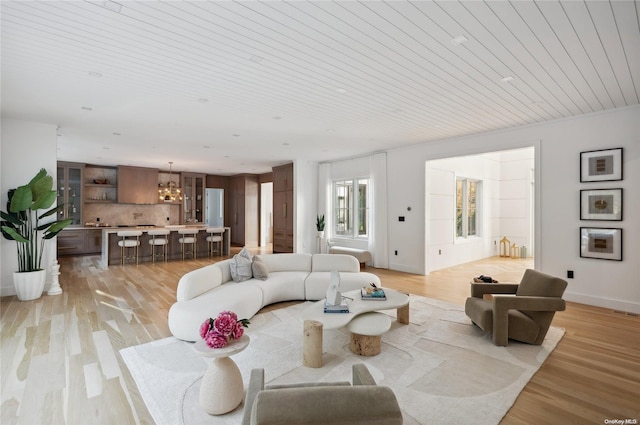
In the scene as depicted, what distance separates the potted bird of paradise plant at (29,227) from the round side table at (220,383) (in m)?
4.50

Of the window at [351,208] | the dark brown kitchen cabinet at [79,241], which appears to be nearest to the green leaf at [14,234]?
the dark brown kitchen cabinet at [79,241]

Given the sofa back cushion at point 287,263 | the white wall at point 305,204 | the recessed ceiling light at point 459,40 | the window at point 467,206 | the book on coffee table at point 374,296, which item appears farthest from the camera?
the white wall at point 305,204

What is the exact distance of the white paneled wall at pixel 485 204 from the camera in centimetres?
775

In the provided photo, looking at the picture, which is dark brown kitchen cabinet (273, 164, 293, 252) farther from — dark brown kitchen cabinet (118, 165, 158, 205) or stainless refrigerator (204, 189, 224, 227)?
dark brown kitchen cabinet (118, 165, 158, 205)

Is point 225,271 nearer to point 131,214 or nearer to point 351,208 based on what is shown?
point 351,208

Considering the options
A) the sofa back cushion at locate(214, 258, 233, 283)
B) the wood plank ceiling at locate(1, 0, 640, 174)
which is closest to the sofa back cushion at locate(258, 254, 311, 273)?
the sofa back cushion at locate(214, 258, 233, 283)

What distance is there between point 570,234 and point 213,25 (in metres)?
5.90

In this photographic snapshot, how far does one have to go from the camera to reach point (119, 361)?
3092 millimetres

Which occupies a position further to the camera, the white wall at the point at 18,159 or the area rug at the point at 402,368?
the white wall at the point at 18,159

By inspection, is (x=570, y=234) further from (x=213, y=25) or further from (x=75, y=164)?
(x=75, y=164)

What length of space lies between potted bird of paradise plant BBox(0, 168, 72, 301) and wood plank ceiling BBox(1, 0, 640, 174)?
47.0 inches

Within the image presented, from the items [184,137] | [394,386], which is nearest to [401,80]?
[394,386]

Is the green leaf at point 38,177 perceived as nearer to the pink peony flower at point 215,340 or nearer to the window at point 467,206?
the pink peony flower at point 215,340

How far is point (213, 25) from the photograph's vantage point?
8.59 feet
